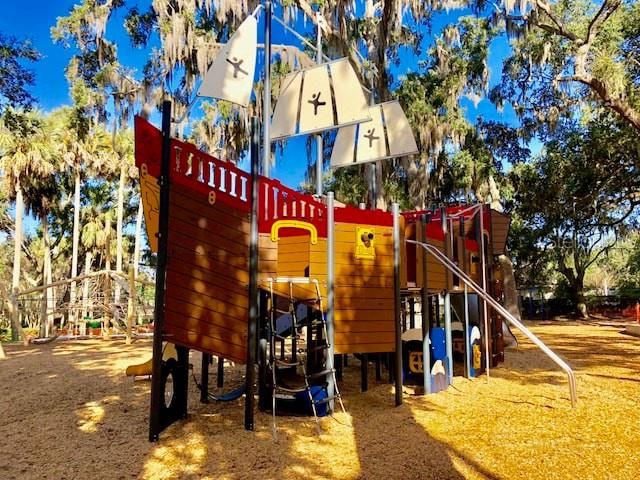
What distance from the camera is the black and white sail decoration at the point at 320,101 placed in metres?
9.06

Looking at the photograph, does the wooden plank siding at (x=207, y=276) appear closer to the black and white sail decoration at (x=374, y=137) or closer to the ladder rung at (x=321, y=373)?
the ladder rung at (x=321, y=373)

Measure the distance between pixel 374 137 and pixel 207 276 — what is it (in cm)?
743

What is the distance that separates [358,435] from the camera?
16.1 feet

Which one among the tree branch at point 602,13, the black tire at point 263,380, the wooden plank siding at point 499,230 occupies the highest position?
the tree branch at point 602,13

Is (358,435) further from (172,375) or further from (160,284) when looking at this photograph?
(160,284)

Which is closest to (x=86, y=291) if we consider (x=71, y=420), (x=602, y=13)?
(x=71, y=420)

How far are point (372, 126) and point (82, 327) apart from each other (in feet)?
54.0

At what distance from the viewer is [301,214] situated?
6.04 meters

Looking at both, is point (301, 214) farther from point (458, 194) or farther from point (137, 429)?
point (458, 194)

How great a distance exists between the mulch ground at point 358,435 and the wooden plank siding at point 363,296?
2.79 feet

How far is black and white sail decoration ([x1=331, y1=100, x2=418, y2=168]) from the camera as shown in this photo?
37.9 ft

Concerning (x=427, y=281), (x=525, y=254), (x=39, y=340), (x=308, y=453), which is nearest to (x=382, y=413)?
(x=308, y=453)

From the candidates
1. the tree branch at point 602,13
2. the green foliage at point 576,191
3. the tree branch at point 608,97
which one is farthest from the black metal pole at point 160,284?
the green foliage at point 576,191

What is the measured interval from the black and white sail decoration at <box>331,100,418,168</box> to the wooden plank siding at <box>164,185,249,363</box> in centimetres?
639
